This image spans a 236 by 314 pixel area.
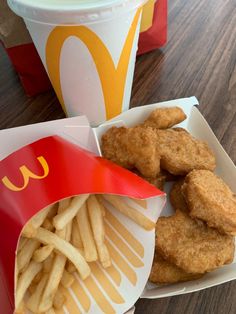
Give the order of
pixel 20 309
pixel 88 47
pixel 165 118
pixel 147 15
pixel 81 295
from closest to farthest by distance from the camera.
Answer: pixel 20 309, pixel 81 295, pixel 88 47, pixel 165 118, pixel 147 15

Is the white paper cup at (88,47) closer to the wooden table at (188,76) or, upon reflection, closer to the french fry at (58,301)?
the wooden table at (188,76)

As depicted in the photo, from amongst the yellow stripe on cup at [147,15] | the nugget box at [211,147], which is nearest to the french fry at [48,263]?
the nugget box at [211,147]

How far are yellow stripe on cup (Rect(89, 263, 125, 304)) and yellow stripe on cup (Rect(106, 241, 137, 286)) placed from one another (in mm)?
43

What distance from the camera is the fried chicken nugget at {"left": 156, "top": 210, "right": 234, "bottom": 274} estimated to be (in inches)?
33.5

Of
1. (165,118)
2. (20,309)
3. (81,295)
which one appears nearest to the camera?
(20,309)

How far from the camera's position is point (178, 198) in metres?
1.04

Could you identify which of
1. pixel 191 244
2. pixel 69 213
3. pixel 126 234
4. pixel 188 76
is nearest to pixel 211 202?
pixel 191 244

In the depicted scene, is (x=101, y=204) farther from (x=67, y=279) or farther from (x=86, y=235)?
(x=67, y=279)

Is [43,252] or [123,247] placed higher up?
[43,252]

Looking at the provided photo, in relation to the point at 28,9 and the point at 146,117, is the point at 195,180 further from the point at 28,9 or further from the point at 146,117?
the point at 28,9

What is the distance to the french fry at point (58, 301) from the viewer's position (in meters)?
0.83

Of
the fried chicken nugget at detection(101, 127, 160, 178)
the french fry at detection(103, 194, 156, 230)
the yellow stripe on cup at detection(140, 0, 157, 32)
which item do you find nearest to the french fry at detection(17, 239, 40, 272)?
the french fry at detection(103, 194, 156, 230)

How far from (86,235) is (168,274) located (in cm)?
22

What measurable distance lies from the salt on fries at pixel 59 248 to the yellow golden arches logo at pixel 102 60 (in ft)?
1.24
